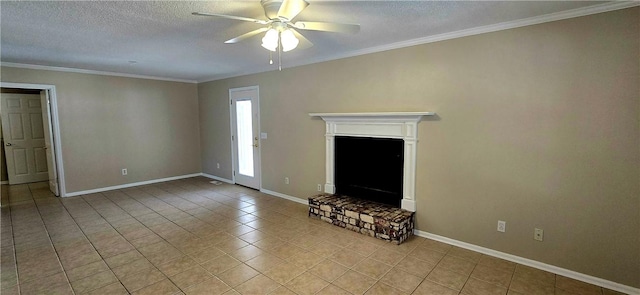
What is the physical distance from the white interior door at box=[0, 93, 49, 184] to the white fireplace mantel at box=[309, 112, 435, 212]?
6474 millimetres

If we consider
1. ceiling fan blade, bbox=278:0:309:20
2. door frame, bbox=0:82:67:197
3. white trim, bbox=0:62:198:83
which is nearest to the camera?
ceiling fan blade, bbox=278:0:309:20

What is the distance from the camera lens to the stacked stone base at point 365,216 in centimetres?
321

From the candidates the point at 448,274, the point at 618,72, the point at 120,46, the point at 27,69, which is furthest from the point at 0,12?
the point at 618,72

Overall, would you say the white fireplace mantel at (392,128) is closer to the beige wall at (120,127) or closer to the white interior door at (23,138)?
the beige wall at (120,127)

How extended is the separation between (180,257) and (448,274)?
2604 mm

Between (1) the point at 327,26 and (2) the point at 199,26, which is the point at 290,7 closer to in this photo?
(1) the point at 327,26

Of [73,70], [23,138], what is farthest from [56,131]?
[23,138]

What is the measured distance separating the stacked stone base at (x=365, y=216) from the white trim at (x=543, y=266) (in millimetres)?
400

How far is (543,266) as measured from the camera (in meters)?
2.68

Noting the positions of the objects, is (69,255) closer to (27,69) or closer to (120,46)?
(120,46)

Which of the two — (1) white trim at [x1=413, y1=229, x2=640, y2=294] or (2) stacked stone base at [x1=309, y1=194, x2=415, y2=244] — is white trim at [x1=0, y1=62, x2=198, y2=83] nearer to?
(2) stacked stone base at [x1=309, y1=194, x2=415, y2=244]

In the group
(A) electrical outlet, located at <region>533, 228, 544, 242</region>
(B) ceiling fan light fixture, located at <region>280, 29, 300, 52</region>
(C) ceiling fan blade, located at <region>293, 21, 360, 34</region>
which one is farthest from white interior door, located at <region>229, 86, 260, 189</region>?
(A) electrical outlet, located at <region>533, 228, 544, 242</region>

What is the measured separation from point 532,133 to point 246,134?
456 cm

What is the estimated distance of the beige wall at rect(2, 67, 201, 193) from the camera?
5.08 metres
